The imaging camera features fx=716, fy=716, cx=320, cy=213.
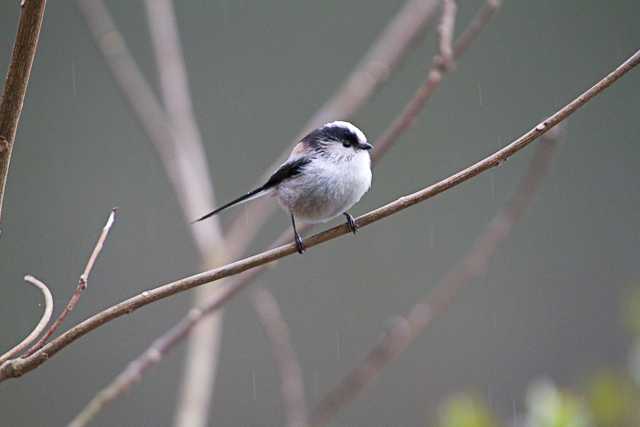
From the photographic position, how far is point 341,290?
4551 mm

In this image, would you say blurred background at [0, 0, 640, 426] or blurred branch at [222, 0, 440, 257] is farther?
blurred background at [0, 0, 640, 426]

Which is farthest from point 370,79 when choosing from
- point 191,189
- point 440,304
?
point 440,304

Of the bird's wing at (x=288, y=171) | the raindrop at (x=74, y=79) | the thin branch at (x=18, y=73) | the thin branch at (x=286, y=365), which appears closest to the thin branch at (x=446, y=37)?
the bird's wing at (x=288, y=171)

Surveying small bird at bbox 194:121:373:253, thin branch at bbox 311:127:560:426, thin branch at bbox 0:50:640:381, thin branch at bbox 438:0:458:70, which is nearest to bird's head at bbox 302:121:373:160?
small bird at bbox 194:121:373:253

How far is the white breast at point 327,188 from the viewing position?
6.44 feet

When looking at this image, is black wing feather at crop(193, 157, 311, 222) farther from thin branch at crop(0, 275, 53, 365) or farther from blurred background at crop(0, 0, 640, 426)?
blurred background at crop(0, 0, 640, 426)

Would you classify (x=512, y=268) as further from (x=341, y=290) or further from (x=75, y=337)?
(x=75, y=337)

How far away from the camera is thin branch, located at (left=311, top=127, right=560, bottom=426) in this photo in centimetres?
185

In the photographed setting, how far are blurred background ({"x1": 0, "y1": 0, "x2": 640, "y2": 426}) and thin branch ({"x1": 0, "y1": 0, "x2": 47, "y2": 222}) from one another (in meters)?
3.13

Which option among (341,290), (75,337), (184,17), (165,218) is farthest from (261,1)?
(75,337)

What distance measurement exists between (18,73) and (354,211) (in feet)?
11.6

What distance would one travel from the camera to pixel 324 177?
2.00 metres

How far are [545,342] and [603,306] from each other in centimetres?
57

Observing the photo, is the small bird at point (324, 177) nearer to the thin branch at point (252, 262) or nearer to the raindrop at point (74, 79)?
the thin branch at point (252, 262)
